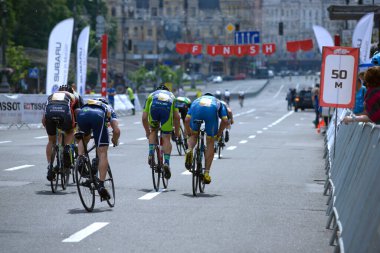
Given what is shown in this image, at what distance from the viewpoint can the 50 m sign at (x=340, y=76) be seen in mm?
15992

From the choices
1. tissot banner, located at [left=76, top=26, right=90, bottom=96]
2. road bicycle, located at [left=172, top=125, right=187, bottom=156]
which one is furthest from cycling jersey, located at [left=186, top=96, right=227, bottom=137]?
tissot banner, located at [left=76, top=26, right=90, bottom=96]

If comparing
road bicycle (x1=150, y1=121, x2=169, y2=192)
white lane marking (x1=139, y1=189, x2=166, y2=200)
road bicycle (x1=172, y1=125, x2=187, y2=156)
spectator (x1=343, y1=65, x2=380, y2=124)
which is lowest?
road bicycle (x1=172, y1=125, x2=187, y2=156)

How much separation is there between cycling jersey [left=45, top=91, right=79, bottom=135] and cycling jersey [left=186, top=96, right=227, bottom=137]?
1.71 metres

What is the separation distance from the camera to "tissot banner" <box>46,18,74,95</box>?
39375mm

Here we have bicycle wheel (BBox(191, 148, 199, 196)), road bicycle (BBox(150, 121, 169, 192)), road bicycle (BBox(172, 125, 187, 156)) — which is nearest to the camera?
bicycle wheel (BBox(191, 148, 199, 196))

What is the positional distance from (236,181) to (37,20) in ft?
293

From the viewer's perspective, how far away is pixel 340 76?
52.9 ft

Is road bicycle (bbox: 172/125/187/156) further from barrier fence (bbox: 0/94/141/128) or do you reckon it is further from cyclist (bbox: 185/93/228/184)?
barrier fence (bbox: 0/94/141/128)

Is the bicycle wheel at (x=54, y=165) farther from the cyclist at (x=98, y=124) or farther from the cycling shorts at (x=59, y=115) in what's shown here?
the cyclist at (x=98, y=124)

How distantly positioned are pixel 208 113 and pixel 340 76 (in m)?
1.94

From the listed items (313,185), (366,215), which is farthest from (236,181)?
(366,215)

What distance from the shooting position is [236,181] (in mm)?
18062

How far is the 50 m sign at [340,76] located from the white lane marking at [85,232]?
543 centimetres

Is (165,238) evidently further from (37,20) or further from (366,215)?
(37,20)
